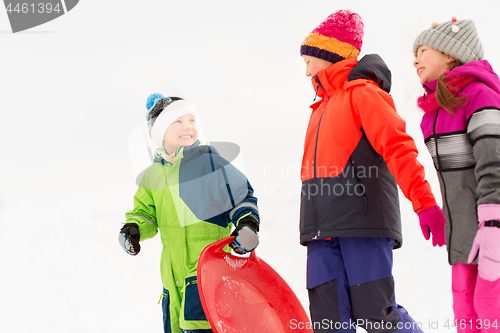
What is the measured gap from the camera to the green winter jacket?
5.89ft

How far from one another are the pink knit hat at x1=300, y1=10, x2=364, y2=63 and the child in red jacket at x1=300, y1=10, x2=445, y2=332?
0.07 meters

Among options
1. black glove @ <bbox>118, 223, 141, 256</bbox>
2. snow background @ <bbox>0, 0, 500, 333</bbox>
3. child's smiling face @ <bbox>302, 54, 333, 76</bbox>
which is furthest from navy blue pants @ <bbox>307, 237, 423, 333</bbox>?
snow background @ <bbox>0, 0, 500, 333</bbox>

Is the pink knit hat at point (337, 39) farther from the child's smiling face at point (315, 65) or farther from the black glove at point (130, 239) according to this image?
the black glove at point (130, 239)

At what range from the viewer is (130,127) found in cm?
309

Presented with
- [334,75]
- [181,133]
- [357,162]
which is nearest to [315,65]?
[334,75]

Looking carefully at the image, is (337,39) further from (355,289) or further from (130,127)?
(130,127)

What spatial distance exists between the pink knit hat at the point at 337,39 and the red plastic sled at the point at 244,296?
0.89 metres

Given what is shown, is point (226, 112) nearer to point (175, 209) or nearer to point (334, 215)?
point (175, 209)

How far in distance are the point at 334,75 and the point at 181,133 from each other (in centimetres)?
83

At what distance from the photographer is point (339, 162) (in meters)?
1.59

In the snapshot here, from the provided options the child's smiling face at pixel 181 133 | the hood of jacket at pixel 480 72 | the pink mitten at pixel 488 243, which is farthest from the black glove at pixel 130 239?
the hood of jacket at pixel 480 72

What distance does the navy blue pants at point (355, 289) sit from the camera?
4.78 feet

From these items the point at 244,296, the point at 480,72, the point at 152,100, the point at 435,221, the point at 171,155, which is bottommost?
the point at 244,296

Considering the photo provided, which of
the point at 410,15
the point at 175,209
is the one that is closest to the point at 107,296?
the point at 175,209
